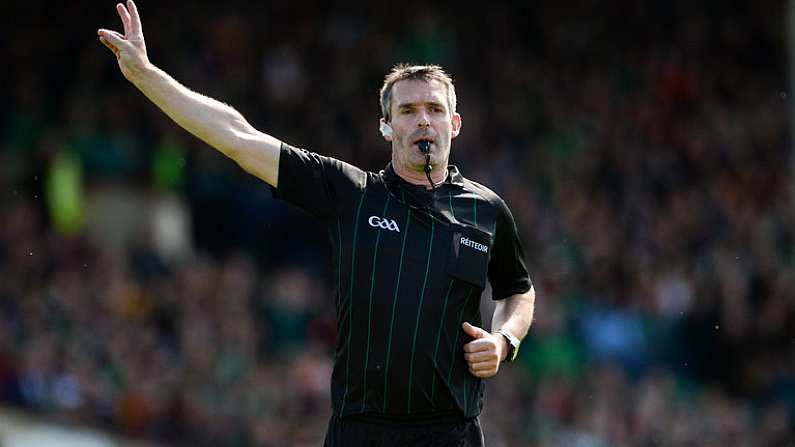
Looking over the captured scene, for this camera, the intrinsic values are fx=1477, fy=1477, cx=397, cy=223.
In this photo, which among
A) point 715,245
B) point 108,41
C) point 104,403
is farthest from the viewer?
point 715,245

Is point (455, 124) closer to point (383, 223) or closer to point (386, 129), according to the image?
point (386, 129)

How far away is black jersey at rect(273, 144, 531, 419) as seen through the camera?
538 centimetres

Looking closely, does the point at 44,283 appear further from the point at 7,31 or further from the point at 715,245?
the point at 715,245

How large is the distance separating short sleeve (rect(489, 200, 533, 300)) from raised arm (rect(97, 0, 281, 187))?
0.94 metres

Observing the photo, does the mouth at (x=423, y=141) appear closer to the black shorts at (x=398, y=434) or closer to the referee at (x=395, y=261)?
the referee at (x=395, y=261)

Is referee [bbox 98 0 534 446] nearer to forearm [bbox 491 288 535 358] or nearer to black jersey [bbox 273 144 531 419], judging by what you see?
black jersey [bbox 273 144 531 419]

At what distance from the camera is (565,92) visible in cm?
1744

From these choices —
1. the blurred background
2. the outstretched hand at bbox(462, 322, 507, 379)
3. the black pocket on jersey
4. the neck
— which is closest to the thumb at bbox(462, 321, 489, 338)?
the outstretched hand at bbox(462, 322, 507, 379)

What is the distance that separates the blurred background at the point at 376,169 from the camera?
476 inches

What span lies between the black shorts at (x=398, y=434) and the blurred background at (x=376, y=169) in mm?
5694

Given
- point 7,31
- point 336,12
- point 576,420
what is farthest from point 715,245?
point 7,31

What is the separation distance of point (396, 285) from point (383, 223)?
25 centimetres

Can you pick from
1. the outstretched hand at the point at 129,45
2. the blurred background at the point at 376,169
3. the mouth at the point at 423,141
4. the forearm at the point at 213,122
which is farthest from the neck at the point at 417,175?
the blurred background at the point at 376,169

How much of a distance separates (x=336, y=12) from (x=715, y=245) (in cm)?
576
